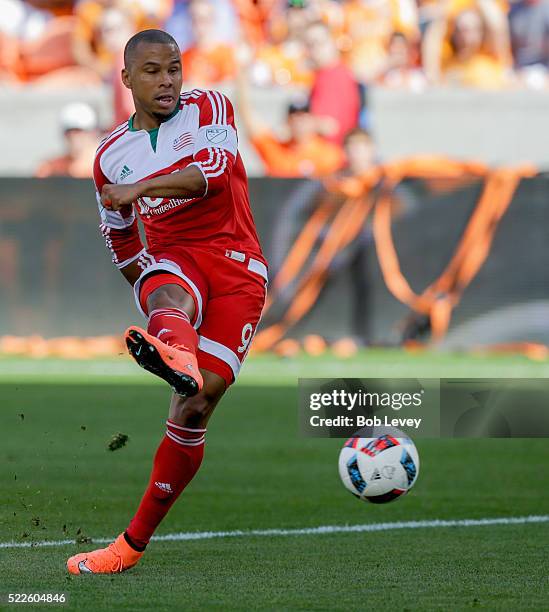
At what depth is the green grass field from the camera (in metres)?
5.40

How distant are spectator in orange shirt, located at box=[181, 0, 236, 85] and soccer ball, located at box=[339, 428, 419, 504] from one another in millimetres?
11976

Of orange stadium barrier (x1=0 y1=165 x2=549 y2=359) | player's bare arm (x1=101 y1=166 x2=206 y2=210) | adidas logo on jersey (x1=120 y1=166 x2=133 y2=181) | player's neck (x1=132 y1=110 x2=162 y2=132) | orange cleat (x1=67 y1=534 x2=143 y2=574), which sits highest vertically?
player's neck (x1=132 y1=110 x2=162 y2=132)

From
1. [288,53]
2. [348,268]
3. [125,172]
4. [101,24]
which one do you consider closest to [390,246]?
[348,268]

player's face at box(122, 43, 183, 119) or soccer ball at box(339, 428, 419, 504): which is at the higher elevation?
player's face at box(122, 43, 183, 119)

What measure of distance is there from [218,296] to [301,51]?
42.7ft

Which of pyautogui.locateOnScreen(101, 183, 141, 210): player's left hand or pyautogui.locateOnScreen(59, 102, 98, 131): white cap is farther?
pyautogui.locateOnScreen(59, 102, 98, 131): white cap

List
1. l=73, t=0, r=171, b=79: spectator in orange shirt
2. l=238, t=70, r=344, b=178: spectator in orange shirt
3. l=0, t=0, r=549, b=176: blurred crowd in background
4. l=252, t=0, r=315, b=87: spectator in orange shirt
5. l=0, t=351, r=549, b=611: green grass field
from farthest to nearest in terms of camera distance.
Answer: l=73, t=0, r=171, b=79: spectator in orange shirt
l=252, t=0, r=315, b=87: spectator in orange shirt
l=0, t=0, r=549, b=176: blurred crowd in background
l=238, t=70, r=344, b=178: spectator in orange shirt
l=0, t=351, r=549, b=611: green grass field

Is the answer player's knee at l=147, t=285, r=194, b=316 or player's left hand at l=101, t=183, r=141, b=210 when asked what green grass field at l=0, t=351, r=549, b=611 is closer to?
player's knee at l=147, t=285, r=194, b=316

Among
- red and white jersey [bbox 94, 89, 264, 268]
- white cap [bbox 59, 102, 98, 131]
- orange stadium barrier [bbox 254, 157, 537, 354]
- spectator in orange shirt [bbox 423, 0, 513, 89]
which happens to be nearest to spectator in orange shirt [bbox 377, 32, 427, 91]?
spectator in orange shirt [bbox 423, 0, 513, 89]

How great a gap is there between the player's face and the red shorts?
2.08 ft

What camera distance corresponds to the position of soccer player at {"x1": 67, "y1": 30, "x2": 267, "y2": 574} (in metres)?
5.78

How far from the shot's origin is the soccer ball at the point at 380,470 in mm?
6980

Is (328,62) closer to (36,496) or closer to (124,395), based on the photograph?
(124,395)

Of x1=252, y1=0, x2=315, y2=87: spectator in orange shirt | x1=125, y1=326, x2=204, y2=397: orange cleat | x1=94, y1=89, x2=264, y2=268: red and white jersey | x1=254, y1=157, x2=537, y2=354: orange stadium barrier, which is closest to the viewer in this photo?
x1=125, y1=326, x2=204, y2=397: orange cleat
